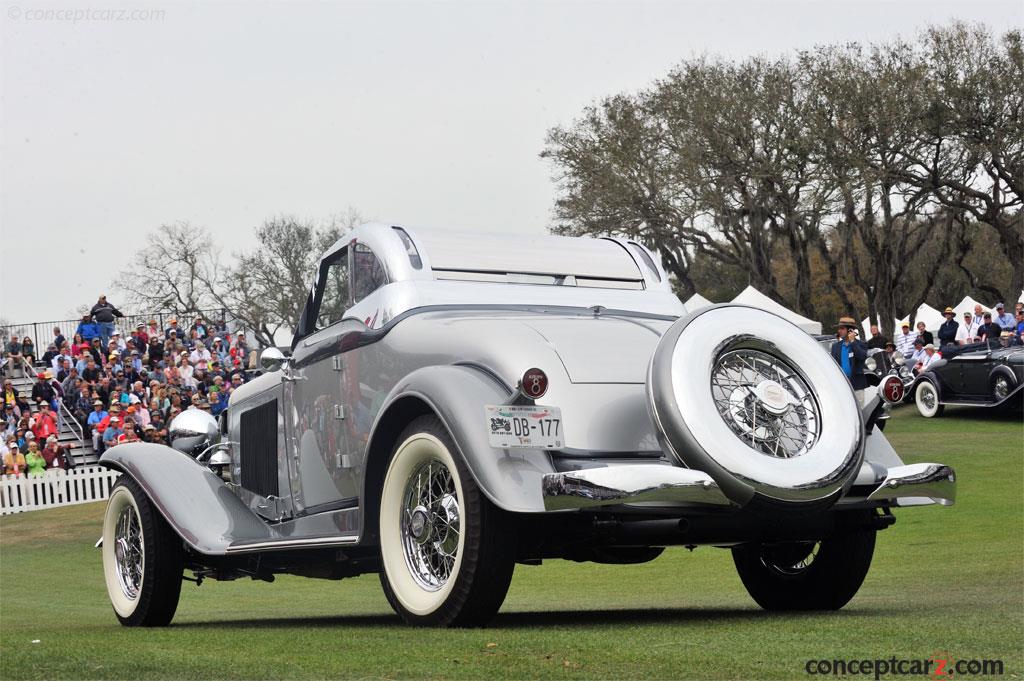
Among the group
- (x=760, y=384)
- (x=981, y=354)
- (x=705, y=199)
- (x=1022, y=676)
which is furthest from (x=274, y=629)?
(x=705, y=199)

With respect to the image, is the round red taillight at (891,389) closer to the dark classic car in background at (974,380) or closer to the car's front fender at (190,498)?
the car's front fender at (190,498)

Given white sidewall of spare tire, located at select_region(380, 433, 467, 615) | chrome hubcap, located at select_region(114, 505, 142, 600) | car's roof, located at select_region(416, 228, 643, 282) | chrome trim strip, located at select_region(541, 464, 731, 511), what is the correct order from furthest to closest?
1. chrome hubcap, located at select_region(114, 505, 142, 600)
2. car's roof, located at select_region(416, 228, 643, 282)
3. white sidewall of spare tire, located at select_region(380, 433, 467, 615)
4. chrome trim strip, located at select_region(541, 464, 731, 511)

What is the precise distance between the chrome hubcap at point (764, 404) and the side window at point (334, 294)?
252 centimetres

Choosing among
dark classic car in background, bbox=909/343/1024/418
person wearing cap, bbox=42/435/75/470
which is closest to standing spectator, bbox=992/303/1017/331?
dark classic car in background, bbox=909/343/1024/418

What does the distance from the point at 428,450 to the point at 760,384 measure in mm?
1574

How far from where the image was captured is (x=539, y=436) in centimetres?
567

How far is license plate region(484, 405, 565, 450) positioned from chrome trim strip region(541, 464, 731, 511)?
0.20 m

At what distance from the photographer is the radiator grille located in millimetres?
8242

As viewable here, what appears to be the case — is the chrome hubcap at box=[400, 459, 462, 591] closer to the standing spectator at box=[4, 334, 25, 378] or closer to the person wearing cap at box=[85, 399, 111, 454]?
the person wearing cap at box=[85, 399, 111, 454]

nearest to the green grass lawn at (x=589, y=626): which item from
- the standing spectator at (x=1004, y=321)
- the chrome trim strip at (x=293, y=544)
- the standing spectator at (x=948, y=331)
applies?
the chrome trim strip at (x=293, y=544)

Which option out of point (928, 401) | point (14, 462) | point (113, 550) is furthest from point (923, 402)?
point (113, 550)

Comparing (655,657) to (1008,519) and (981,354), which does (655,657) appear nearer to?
(1008,519)

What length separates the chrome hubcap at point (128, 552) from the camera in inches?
337

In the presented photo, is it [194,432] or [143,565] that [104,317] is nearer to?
[194,432]
